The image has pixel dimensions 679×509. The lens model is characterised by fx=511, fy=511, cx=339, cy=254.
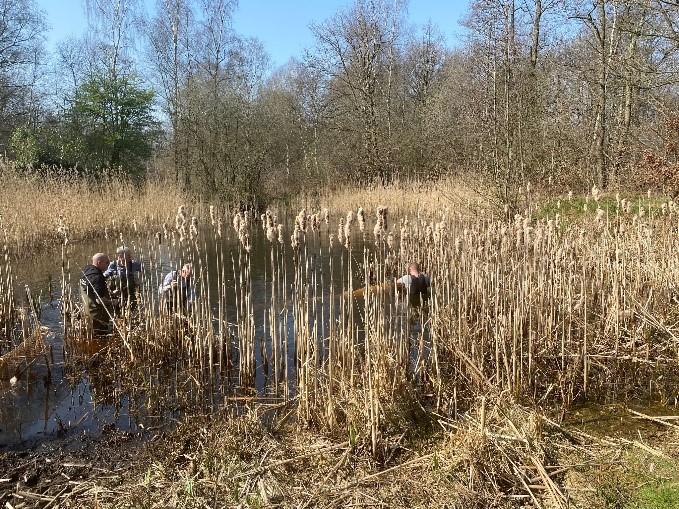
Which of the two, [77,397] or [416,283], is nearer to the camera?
[77,397]

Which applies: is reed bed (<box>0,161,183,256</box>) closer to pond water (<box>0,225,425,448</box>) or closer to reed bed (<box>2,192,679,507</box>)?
pond water (<box>0,225,425,448</box>)

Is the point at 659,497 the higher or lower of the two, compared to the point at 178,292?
lower

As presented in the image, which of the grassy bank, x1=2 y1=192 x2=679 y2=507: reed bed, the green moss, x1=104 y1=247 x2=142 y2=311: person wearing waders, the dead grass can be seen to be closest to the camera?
the green moss

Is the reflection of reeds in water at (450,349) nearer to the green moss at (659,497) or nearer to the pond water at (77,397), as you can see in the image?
the pond water at (77,397)

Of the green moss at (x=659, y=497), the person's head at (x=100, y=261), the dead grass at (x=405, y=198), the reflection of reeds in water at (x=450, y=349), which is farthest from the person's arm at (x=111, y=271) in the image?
the green moss at (x=659, y=497)

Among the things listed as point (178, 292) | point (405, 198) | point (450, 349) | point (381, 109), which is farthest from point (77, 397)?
point (381, 109)

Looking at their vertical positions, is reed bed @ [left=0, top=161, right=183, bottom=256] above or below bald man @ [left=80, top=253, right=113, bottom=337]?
above

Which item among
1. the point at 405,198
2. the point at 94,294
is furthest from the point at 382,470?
→ the point at 405,198

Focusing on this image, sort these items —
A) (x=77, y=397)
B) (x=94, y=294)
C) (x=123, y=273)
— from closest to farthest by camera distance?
(x=77, y=397) < (x=94, y=294) < (x=123, y=273)

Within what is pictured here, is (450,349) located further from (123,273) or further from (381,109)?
(381,109)

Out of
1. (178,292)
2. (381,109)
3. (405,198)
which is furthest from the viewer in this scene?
(381,109)

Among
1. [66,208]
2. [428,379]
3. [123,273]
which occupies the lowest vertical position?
[428,379]

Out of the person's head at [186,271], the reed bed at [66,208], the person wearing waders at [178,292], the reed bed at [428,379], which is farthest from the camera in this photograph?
the reed bed at [66,208]

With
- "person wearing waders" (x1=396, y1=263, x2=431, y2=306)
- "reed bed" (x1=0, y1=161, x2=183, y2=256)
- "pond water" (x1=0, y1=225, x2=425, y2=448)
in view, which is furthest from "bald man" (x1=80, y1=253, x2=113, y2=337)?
"reed bed" (x1=0, y1=161, x2=183, y2=256)
